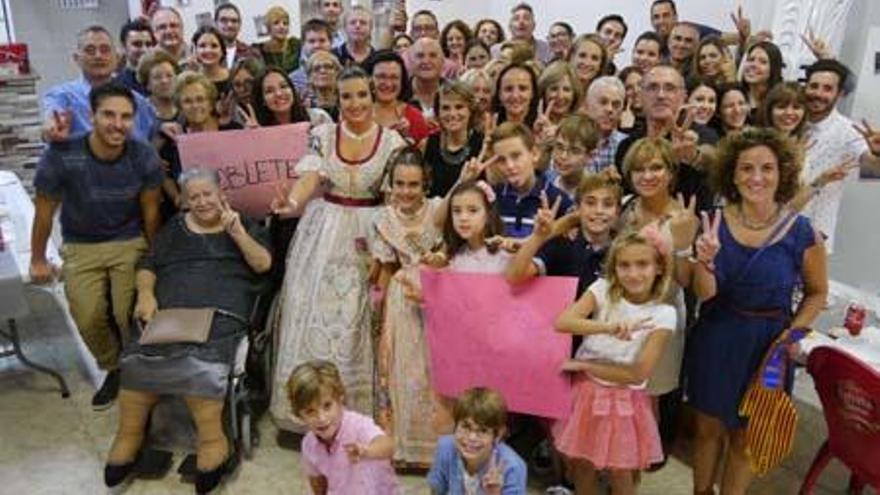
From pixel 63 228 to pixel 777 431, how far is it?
106 inches

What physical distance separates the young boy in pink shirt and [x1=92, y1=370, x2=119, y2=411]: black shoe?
4.90 feet

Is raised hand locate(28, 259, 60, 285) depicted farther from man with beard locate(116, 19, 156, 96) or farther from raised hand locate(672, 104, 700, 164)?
raised hand locate(672, 104, 700, 164)

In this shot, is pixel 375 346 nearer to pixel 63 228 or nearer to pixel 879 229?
pixel 63 228

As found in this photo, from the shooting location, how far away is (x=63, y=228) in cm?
322

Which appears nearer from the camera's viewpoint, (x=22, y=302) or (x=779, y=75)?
(x=22, y=302)

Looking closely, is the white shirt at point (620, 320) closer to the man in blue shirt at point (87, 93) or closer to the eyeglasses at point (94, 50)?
Result: the man in blue shirt at point (87, 93)

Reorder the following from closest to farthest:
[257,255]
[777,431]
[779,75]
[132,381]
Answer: [777,431] → [132,381] → [257,255] → [779,75]

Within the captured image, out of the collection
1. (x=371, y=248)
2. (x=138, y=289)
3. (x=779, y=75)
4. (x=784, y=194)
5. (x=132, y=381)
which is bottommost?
(x=132, y=381)

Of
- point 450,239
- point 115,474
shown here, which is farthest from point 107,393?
point 450,239

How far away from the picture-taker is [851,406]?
2.22 metres

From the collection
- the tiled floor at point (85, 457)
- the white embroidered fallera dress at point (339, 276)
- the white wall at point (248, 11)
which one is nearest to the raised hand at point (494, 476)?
the tiled floor at point (85, 457)

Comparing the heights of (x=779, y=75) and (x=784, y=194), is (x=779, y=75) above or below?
above

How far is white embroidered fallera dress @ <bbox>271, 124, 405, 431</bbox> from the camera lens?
291 cm

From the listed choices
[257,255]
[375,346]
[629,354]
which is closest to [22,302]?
[257,255]
